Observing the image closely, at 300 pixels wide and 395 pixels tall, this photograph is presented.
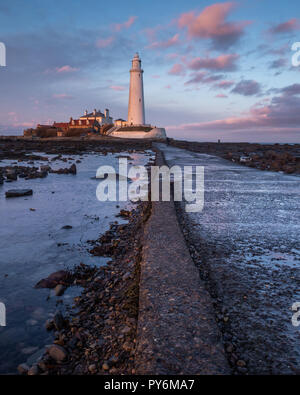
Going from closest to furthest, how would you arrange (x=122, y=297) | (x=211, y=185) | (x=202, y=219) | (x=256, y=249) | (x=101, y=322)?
1. (x=101, y=322)
2. (x=122, y=297)
3. (x=256, y=249)
4. (x=202, y=219)
5. (x=211, y=185)

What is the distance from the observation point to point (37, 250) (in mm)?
4883

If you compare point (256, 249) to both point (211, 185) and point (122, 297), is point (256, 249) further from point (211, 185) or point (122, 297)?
point (211, 185)

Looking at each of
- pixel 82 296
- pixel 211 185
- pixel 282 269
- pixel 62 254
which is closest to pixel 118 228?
pixel 62 254

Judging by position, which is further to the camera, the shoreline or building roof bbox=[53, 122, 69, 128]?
building roof bbox=[53, 122, 69, 128]

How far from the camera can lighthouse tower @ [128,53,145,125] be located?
6512 cm

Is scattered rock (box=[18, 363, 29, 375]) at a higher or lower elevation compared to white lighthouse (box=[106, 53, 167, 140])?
lower

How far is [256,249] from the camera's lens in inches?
156

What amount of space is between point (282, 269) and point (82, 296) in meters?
2.49

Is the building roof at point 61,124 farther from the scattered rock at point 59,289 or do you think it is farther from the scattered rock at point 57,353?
the scattered rock at point 57,353

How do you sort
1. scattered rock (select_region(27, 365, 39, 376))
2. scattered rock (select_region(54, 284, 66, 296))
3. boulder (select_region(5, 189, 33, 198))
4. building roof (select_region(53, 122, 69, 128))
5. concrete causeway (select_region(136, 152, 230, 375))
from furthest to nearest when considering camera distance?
building roof (select_region(53, 122, 69, 128))
boulder (select_region(5, 189, 33, 198))
scattered rock (select_region(54, 284, 66, 296))
scattered rock (select_region(27, 365, 39, 376))
concrete causeway (select_region(136, 152, 230, 375))

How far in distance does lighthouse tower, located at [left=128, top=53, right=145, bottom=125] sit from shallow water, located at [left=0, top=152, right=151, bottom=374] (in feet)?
198

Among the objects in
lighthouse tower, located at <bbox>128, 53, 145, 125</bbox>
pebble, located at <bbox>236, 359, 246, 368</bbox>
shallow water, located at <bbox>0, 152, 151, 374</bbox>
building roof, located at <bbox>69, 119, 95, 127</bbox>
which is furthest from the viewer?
building roof, located at <bbox>69, 119, 95, 127</bbox>

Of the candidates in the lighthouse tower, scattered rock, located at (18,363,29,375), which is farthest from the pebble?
the lighthouse tower

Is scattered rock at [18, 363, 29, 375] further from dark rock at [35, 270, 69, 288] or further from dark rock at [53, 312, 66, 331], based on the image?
dark rock at [35, 270, 69, 288]
